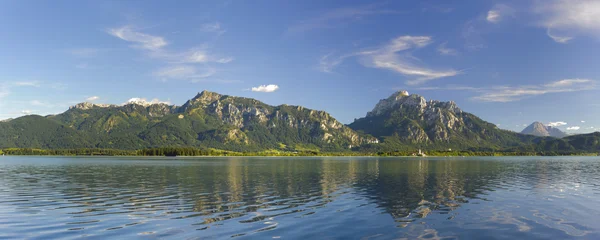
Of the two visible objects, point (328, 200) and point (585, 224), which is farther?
point (328, 200)

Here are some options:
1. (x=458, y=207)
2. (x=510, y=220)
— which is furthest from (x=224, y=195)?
(x=510, y=220)

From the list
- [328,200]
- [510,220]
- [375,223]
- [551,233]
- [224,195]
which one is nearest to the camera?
[551,233]

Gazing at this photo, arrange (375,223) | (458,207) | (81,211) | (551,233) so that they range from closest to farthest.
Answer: (551,233), (375,223), (81,211), (458,207)

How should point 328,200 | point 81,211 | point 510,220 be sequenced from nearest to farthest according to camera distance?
1. point 510,220
2. point 81,211
3. point 328,200

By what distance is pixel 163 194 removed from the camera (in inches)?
2146

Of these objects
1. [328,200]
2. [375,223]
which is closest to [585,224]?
[375,223]

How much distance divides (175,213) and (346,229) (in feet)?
60.0

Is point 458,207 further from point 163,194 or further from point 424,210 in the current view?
point 163,194

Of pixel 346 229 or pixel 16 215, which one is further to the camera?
pixel 16 215

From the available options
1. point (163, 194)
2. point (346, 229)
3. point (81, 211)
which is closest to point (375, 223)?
point (346, 229)

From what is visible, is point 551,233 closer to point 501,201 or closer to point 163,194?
point 501,201

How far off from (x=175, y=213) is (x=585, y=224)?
133ft

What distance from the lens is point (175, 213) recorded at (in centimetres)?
3797

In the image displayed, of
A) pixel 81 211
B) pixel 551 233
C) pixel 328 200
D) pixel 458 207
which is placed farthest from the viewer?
pixel 328 200
